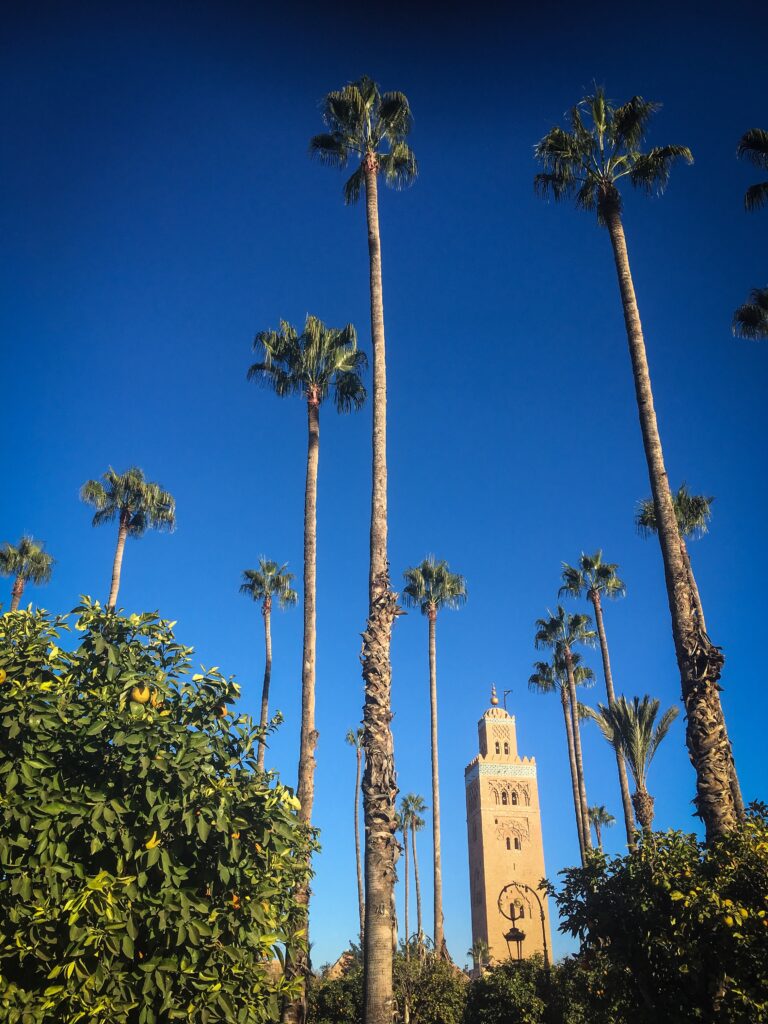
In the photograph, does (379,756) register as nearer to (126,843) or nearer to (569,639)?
(126,843)

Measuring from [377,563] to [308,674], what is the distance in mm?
6775

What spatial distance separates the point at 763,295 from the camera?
73.5 feet

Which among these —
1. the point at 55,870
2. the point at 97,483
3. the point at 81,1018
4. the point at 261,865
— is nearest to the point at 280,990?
the point at 261,865

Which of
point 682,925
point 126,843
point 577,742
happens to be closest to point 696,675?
point 682,925

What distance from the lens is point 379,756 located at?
11914 mm

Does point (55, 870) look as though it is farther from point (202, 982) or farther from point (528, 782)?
point (528, 782)

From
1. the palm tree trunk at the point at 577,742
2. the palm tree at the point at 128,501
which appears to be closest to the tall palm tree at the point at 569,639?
the palm tree trunk at the point at 577,742

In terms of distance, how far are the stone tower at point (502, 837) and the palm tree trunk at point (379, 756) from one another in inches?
2673

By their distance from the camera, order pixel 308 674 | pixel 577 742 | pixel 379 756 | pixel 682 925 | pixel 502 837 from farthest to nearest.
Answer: pixel 502 837, pixel 577 742, pixel 308 674, pixel 379 756, pixel 682 925

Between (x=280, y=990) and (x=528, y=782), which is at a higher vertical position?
(x=528, y=782)

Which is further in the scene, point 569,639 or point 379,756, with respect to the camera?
point 569,639

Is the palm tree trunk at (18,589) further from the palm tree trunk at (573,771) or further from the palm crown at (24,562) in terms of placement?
the palm tree trunk at (573,771)

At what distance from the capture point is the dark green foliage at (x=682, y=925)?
31.4ft

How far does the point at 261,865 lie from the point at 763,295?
2121 cm
